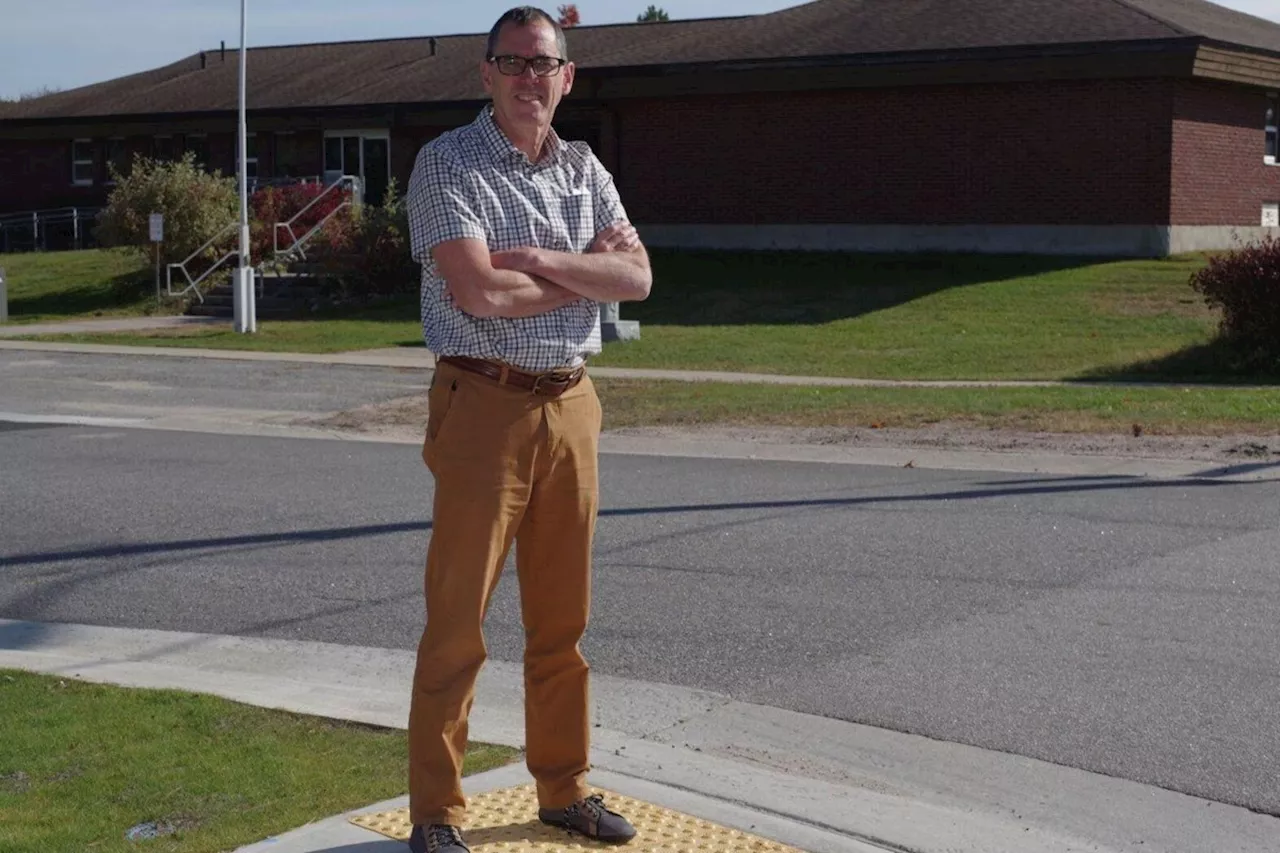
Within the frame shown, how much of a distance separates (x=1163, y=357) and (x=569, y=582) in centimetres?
1846

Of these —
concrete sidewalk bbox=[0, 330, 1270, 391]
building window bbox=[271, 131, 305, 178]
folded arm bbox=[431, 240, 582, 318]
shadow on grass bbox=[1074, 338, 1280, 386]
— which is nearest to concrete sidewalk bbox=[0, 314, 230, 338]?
concrete sidewalk bbox=[0, 330, 1270, 391]

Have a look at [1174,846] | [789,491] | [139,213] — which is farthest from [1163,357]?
[139,213]

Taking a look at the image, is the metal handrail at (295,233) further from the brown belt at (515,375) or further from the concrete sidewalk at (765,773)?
the brown belt at (515,375)

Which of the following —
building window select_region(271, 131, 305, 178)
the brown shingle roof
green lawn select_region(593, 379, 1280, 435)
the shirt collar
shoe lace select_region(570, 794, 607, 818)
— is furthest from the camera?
building window select_region(271, 131, 305, 178)

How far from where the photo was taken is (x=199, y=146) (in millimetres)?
45188

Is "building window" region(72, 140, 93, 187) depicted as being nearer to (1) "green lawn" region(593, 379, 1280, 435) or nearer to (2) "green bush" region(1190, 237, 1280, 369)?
(1) "green lawn" region(593, 379, 1280, 435)

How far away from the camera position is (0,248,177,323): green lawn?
33875 mm

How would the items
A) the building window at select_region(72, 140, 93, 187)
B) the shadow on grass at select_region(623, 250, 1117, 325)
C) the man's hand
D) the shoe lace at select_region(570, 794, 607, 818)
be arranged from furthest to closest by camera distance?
the building window at select_region(72, 140, 93, 187)
the shadow on grass at select_region(623, 250, 1117, 325)
the shoe lace at select_region(570, 794, 607, 818)
the man's hand

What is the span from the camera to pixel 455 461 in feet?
14.5

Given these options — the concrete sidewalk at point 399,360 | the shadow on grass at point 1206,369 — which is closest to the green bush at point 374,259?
the concrete sidewalk at point 399,360

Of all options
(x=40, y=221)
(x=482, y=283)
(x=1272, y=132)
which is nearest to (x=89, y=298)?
(x=40, y=221)

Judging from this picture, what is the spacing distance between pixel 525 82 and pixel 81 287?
114 ft

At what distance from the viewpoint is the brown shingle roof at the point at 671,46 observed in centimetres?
3098

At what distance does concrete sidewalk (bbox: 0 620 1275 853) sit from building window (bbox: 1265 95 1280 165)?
98.1 feet
